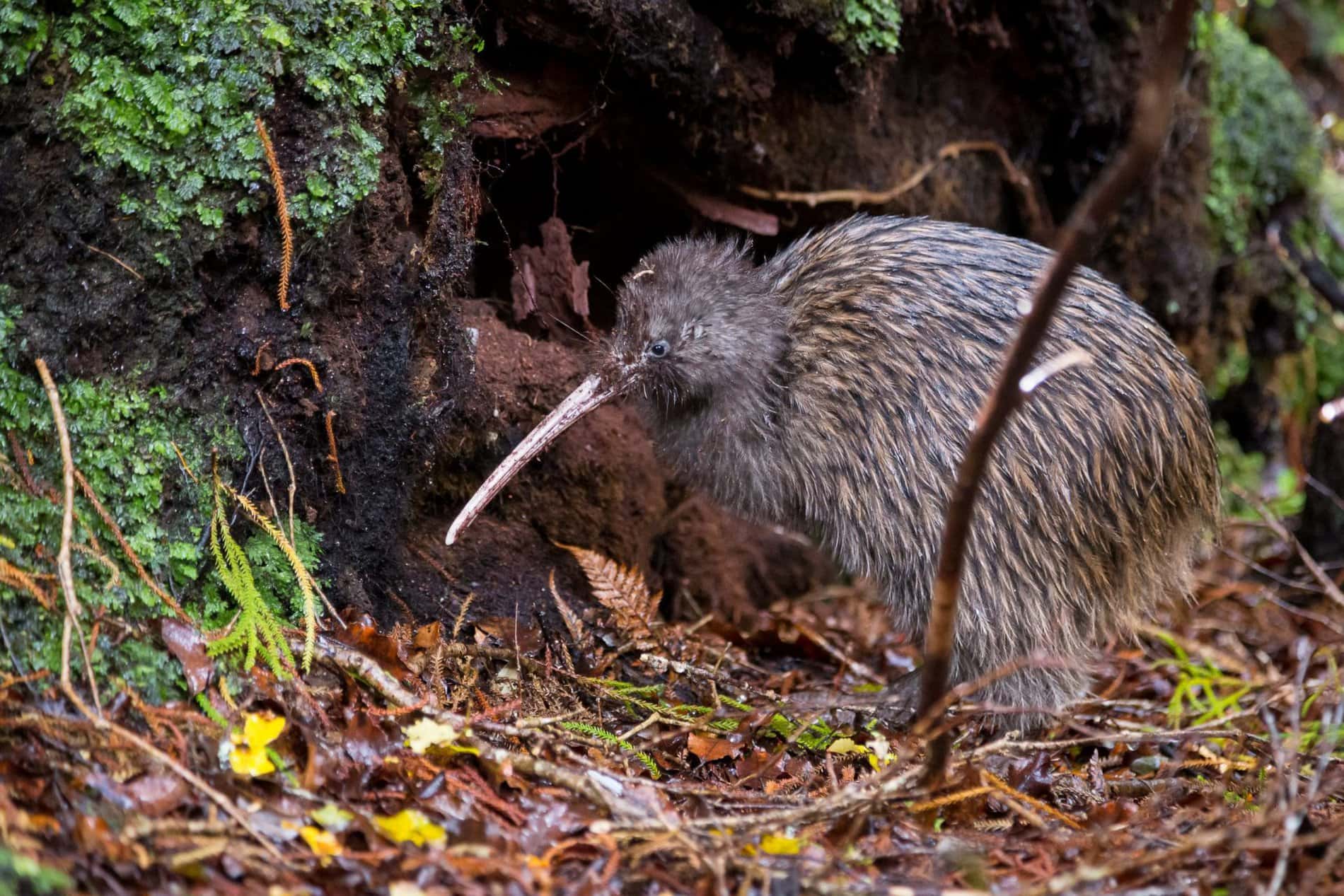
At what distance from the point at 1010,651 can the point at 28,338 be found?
8.23 ft

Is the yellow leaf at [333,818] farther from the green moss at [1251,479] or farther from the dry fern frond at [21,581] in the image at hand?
the green moss at [1251,479]

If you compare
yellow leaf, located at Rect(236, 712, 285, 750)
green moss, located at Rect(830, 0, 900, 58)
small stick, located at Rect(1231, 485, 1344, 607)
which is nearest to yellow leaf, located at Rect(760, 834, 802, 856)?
yellow leaf, located at Rect(236, 712, 285, 750)

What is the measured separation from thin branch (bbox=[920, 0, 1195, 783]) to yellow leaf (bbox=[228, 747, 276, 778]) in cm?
124

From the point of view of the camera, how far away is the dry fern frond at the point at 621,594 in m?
3.40

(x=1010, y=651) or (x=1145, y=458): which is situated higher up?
(x=1145, y=458)

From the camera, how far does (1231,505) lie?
6.12 m

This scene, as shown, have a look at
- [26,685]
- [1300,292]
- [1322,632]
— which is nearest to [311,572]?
[26,685]

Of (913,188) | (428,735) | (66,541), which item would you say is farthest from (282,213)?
(913,188)

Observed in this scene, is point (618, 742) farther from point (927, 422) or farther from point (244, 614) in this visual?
point (927, 422)

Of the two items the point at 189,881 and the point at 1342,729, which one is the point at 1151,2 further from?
the point at 189,881

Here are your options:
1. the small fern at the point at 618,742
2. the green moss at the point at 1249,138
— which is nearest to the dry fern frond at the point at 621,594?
the small fern at the point at 618,742

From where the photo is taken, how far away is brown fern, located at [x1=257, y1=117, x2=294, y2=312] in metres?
2.65

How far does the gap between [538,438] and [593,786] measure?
1275 mm

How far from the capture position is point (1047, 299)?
1.79 metres
